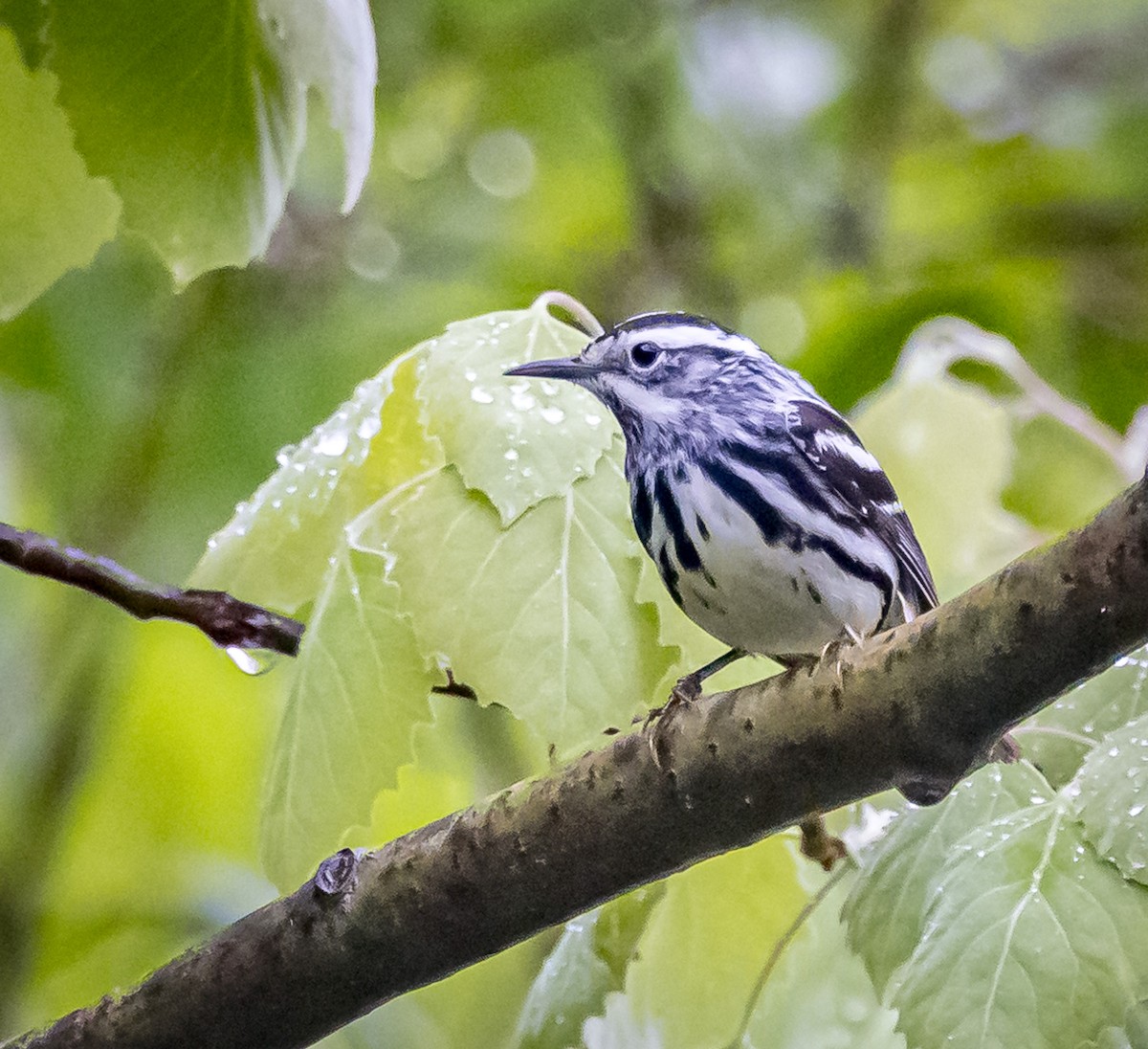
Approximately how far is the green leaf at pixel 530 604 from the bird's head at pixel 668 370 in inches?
21.3

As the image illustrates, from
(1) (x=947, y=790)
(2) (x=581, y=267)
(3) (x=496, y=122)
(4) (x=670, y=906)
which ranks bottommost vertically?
(1) (x=947, y=790)

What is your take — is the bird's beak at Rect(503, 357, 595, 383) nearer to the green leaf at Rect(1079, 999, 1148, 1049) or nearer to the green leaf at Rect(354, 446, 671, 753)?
the green leaf at Rect(354, 446, 671, 753)

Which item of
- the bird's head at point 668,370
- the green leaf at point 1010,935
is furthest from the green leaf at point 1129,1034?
the bird's head at point 668,370

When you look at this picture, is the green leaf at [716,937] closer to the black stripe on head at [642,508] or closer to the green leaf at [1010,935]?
the green leaf at [1010,935]

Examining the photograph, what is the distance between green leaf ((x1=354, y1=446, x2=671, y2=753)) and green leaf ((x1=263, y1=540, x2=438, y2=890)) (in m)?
0.03

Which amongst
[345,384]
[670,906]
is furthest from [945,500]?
[345,384]

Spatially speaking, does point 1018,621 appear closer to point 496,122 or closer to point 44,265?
point 44,265

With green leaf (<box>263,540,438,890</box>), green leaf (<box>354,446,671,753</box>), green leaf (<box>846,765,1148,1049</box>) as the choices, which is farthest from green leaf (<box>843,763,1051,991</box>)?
green leaf (<box>263,540,438,890</box>)

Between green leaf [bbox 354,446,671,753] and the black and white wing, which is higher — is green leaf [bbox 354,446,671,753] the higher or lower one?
the lower one

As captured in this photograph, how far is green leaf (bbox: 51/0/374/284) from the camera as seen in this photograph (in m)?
0.87

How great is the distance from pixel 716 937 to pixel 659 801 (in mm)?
314

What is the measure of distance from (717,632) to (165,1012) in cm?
57

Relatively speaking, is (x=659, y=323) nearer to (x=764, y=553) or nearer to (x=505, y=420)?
(x=764, y=553)

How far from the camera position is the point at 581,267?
7.56 feet
